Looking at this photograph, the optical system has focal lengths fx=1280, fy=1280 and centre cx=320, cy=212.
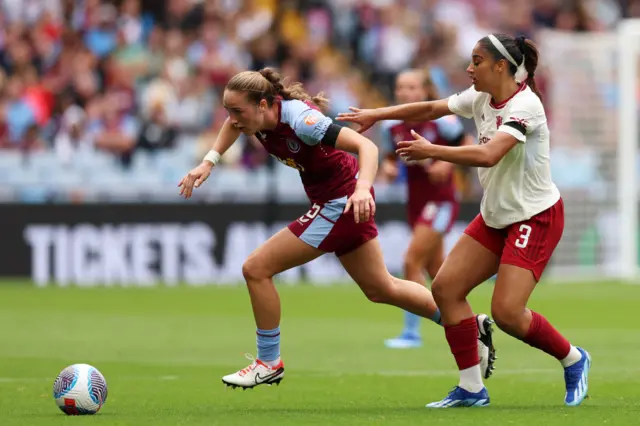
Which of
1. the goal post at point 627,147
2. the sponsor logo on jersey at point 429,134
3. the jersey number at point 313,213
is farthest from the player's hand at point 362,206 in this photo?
the goal post at point 627,147

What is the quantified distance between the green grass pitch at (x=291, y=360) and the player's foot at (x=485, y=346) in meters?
0.22

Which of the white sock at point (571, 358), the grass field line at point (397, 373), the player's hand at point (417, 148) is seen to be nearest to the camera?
the player's hand at point (417, 148)

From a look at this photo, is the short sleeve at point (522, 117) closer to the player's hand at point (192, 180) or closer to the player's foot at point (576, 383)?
the player's foot at point (576, 383)

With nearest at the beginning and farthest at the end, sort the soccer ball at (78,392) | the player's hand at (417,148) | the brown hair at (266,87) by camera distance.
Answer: the player's hand at (417,148)
the soccer ball at (78,392)
the brown hair at (266,87)

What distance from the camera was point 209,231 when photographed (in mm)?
20438

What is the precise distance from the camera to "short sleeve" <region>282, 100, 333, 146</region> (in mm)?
7887

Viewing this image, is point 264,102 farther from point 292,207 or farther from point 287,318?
point 292,207

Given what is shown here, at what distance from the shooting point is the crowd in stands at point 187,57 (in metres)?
20.3

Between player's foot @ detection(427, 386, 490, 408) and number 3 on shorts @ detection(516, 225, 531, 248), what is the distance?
96 centimetres

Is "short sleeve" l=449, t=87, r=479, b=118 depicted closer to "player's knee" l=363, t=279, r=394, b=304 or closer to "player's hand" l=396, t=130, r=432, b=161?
"player's hand" l=396, t=130, r=432, b=161

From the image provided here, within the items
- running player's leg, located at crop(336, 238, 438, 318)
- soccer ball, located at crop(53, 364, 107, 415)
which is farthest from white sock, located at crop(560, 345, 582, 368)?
soccer ball, located at crop(53, 364, 107, 415)

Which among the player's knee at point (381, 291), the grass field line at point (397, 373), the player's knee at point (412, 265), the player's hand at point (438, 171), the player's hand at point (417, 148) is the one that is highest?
the player's hand at point (417, 148)

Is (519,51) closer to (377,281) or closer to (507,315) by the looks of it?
(507,315)

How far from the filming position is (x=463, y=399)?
7.76 metres
